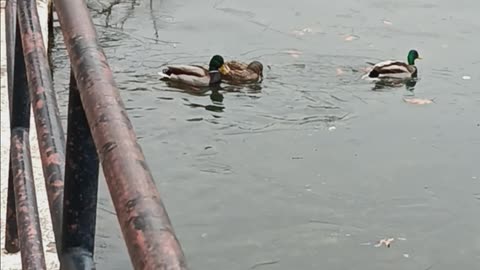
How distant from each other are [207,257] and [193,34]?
437 cm

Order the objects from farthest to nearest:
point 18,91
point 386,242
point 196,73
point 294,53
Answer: point 294,53 → point 196,73 → point 386,242 → point 18,91

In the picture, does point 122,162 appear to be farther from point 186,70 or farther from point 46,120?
point 186,70

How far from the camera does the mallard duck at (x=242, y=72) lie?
8.36 m

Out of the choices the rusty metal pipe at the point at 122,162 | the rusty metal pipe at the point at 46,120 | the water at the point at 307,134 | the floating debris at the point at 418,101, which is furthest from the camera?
the floating debris at the point at 418,101

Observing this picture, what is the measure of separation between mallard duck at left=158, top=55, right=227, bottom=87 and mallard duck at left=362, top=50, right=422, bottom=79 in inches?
50.0

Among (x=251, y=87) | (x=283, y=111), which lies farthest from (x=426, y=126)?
(x=251, y=87)

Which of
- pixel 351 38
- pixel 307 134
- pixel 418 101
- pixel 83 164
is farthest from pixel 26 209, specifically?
pixel 351 38

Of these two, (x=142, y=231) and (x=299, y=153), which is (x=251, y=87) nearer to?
(x=299, y=153)

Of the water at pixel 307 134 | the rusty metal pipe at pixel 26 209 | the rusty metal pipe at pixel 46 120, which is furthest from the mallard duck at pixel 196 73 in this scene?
the rusty metal pipe at pixel 46 120

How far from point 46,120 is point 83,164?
0.32 m

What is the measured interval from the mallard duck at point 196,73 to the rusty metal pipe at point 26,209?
20.6 feet

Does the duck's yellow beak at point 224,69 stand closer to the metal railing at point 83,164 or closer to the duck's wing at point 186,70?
the duck's wing at point 186,70

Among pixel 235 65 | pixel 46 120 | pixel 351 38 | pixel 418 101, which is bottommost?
pixel 418 101

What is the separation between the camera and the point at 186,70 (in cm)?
849
